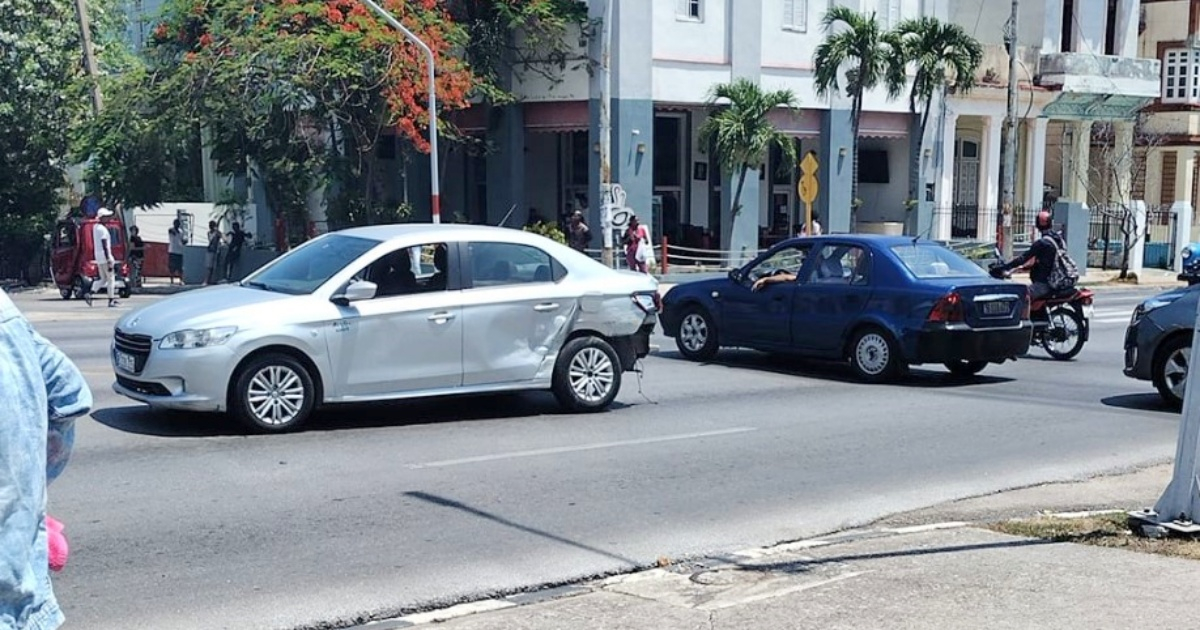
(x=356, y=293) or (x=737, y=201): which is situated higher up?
(x=737, y=201)

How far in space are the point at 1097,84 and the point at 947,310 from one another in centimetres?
3130

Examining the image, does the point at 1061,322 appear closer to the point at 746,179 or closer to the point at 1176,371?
the point at 1176,371

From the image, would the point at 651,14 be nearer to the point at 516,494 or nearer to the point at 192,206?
the point at 192,206

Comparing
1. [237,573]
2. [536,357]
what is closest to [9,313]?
[237,573]

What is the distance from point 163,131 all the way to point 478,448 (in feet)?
81.3

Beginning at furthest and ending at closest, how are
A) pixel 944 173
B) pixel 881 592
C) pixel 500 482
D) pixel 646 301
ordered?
1. pixel 944 173
2. pixel 646 301
3. pixel 500 482
4. pixel 881 592

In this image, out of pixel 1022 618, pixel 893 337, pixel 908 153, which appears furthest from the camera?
pixel 908 153

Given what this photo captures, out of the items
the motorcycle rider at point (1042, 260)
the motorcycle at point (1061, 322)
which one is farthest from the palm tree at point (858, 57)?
the motorcycle at point (1061, 322)

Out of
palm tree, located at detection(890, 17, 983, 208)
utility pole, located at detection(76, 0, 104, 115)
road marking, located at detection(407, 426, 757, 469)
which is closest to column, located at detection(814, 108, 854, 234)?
palm tree, located at detection(890, 17, 983, 208)

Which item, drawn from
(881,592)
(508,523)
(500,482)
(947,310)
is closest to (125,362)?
(500,482)

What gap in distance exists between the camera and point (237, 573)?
6.93m

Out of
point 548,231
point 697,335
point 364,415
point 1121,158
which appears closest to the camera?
point 364,415

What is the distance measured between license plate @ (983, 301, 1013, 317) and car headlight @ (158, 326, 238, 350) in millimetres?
8275

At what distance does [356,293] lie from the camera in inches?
424
